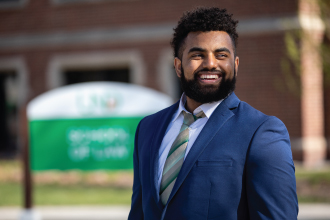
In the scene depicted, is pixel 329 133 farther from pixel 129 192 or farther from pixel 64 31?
pixel 64 31

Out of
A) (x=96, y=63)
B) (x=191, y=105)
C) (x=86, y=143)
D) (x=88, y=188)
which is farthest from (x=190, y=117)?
(x=96, y=63)

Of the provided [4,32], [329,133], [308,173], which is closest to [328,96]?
[329,133]

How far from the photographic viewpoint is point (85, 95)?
19.5 feet

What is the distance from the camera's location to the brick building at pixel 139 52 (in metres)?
10.1

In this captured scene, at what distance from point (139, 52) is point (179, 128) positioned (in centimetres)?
953

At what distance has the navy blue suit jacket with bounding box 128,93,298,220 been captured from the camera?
1.61 meters

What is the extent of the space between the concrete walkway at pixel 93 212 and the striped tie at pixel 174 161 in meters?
4.27

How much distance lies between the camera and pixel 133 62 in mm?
11445

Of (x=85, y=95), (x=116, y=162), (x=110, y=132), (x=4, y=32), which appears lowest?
(x=116, y=162)

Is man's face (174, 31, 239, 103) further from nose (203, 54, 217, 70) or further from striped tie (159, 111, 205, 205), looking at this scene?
striped tie (159, 111, 205, 205)

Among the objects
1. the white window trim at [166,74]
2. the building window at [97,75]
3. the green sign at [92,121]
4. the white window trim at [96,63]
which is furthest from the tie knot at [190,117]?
the building window at [97,75]

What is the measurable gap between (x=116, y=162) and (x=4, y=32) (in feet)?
27.0

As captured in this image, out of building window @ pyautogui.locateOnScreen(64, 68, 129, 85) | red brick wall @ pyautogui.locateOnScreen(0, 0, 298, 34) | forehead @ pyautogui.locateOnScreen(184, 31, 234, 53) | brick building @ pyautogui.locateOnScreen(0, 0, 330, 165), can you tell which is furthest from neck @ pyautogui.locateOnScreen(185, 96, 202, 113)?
building window @ pyautogui.locateOnScreen(64, 68, 129, 85)

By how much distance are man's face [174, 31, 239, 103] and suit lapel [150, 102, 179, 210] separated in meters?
0.22
